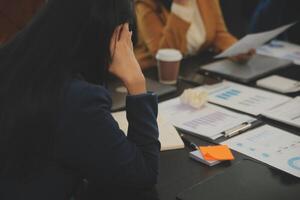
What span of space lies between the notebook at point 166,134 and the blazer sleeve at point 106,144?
15cm

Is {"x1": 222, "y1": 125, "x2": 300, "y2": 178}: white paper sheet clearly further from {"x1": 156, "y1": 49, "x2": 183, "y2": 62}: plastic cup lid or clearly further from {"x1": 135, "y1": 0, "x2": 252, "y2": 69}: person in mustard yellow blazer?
{"x1": 135, "y1": 0, "x2": 252, "y2": 69}: person in mustard yellow blazer

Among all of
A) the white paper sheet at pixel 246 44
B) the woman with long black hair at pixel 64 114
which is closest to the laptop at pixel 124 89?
the white paper sheet at pixel 246 44

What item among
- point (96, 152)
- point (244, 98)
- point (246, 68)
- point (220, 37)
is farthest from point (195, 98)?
point (220, 37)

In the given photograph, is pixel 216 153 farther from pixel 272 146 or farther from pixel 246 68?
pixel 246 68

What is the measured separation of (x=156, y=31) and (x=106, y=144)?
1186mm

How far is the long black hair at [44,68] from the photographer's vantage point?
910 millimetres

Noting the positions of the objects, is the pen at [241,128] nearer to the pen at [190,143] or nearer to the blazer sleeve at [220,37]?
the pen at [190,143]

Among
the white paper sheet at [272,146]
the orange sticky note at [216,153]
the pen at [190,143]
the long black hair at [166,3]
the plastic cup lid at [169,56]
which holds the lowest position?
the white paper sheet at [272,146]

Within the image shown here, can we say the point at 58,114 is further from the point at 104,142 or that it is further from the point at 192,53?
the point at 192,53

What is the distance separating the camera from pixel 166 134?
4.03ft

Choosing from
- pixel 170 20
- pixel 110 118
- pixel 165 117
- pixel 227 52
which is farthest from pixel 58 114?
pixel 170 20

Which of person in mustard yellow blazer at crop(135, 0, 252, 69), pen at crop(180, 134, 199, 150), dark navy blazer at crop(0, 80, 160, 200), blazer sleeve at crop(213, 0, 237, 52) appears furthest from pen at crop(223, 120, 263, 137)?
blazer sleeve at crop(213, 0, 237, 52)

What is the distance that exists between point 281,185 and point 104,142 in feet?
1.34

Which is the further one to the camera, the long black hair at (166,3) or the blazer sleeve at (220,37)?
the blazer sleeve at (220,37)
